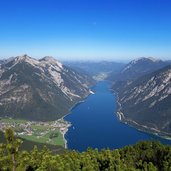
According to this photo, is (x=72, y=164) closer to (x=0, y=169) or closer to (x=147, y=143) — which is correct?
(x=0, y=169)

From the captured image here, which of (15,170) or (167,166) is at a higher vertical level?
(15,170)

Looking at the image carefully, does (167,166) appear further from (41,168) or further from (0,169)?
(0,169)

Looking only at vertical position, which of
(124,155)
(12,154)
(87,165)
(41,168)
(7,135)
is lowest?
(124,155)

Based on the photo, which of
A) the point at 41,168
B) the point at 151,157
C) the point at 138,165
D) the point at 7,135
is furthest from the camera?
the point at 151,157

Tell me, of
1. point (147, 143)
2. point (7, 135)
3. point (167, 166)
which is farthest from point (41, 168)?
point (147, 143)

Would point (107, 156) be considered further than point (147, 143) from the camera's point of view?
No

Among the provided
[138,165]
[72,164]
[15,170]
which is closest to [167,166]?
[138,165]

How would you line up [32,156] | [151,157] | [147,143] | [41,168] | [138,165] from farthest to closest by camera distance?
[147,143]
[151,157]
[138,165]
[32,156]
[41,168]
